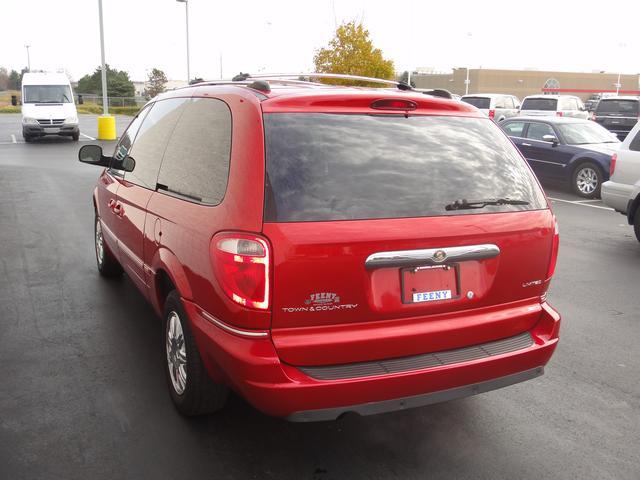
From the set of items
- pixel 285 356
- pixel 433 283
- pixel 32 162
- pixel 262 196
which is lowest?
pixel 32 162

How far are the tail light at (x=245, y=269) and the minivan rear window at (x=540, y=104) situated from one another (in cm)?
2434

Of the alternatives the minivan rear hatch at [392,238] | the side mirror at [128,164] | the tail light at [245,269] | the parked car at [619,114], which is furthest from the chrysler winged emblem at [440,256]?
the parked car at [619,114]

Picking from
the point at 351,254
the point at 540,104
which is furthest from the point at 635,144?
the point at 540,104

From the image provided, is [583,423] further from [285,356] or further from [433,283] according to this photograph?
Result: [285,356]

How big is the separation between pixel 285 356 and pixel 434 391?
0.75 metres

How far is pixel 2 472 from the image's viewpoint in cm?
304

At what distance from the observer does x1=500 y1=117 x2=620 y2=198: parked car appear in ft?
43.7

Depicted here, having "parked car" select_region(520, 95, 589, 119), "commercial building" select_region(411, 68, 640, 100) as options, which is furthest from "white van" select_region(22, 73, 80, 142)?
"commercial building" select_region(411, 68, 640, 100)

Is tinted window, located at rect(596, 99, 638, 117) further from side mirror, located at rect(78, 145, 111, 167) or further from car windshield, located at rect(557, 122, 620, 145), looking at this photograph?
side mirror, located at rect(78, 145, 111, 167)

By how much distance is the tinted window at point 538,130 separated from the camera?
14803mm

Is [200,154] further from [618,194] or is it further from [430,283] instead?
[618,194]

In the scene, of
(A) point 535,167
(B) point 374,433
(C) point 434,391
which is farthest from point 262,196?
(A) point 535,167

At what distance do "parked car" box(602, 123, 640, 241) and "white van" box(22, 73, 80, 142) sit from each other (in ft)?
65.5

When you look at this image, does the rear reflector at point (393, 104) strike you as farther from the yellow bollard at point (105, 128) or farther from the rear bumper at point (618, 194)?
the yellow bollard at point (105, 128)
